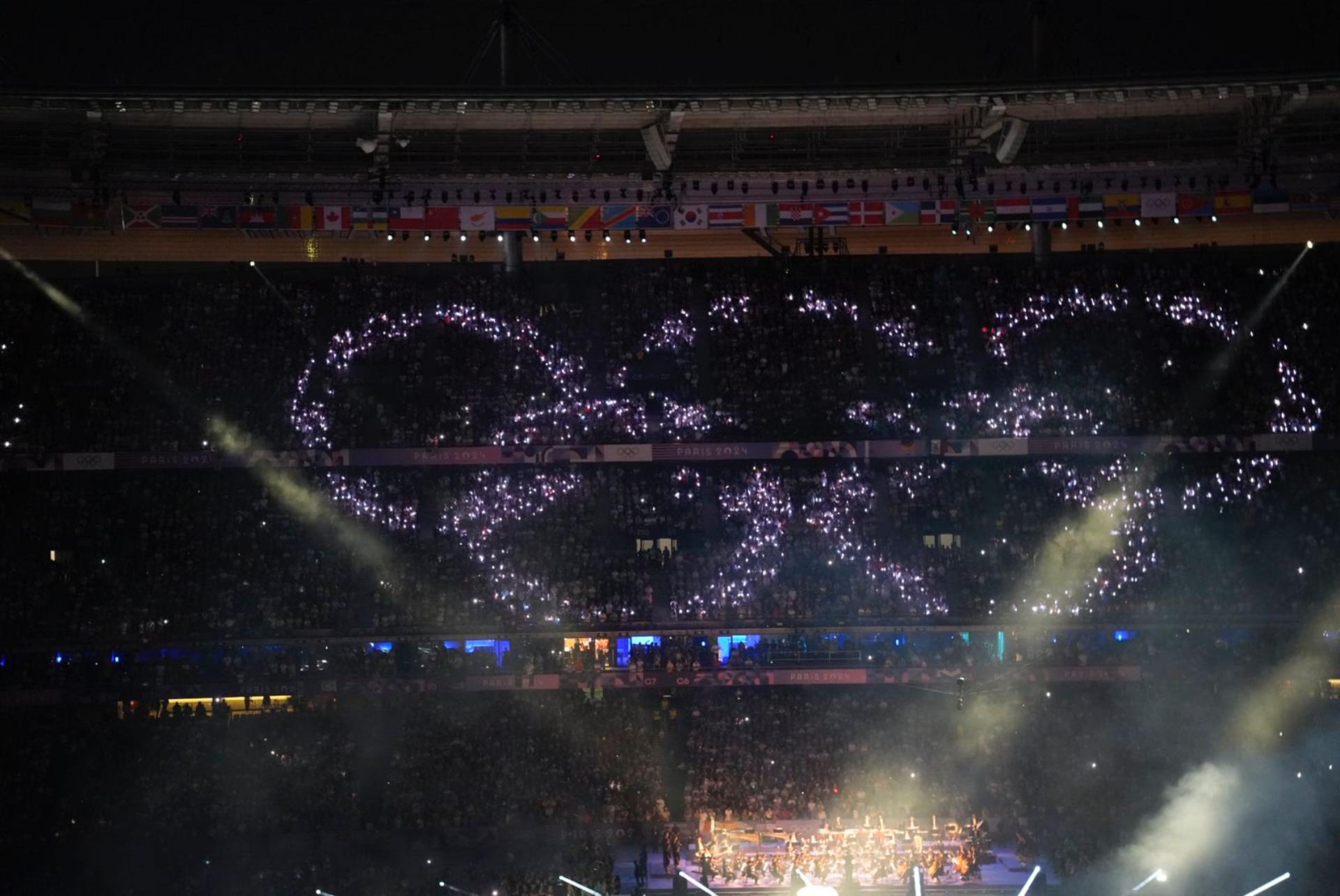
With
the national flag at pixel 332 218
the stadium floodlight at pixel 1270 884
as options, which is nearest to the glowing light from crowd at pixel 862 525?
the stadium floodlight at pixel 1270 884

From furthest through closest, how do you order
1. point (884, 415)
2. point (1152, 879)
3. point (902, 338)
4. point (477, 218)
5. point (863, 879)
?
point (902, 338) → point (884, 415) → point (477, 218) → point (863, 879) → point (1152, 879)

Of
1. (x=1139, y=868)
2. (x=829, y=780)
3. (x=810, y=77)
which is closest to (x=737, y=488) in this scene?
(x=829, y=780)

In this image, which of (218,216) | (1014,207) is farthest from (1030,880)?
(218,216)

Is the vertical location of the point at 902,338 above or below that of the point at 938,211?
below

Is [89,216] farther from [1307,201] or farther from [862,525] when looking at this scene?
[1307,201]

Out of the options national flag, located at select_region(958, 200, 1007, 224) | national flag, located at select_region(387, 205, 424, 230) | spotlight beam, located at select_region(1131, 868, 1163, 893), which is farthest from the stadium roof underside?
spotlight beam, located at select_region(1131, 868, 1163, 893)

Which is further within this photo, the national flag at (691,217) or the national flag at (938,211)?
the national flag at (691,217)

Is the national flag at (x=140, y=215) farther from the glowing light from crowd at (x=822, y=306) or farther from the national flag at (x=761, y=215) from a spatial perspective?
the glowing light from crowd at (x=822, y=306)
